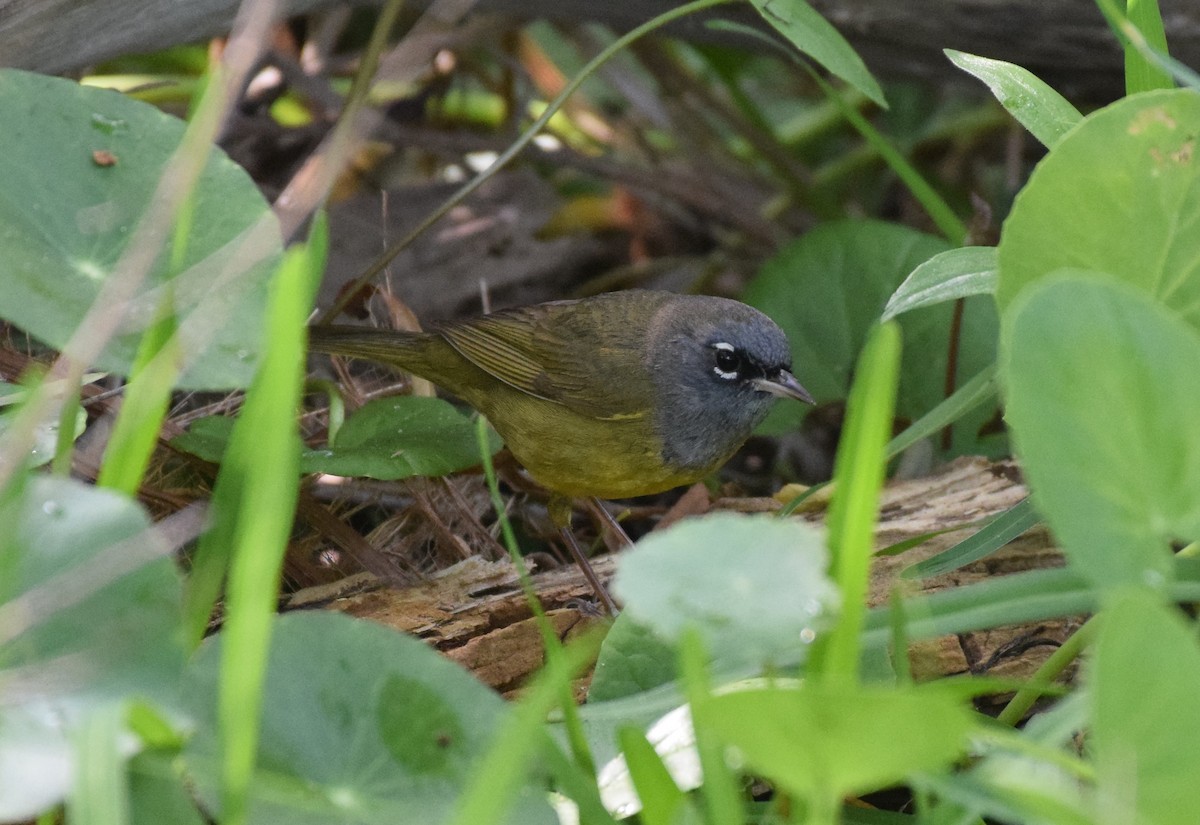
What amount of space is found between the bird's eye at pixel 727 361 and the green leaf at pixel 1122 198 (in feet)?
6.21

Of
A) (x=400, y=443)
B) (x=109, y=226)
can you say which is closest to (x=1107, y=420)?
(x=109, y=226)

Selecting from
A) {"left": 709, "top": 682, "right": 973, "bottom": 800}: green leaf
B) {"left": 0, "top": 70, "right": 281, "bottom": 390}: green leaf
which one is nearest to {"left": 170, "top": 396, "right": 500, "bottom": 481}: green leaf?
{"left": 0, "top": 70, "right": 281, "bottom": 390}: green leaf

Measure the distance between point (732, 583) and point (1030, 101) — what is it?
140 centimetres

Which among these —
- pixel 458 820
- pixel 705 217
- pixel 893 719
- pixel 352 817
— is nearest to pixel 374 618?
pixel 352 817

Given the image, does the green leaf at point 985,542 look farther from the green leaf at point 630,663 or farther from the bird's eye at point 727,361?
the bird's eye at point 727,361

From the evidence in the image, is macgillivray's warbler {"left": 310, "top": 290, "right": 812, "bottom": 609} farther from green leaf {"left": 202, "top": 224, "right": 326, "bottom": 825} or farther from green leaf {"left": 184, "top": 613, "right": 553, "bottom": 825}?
green leaf {"left": 202, "top": 224, "right": 326, "bottom": 825}

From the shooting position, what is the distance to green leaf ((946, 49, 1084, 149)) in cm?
242

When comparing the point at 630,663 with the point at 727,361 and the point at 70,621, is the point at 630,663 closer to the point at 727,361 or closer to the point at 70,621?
the point at 70,621

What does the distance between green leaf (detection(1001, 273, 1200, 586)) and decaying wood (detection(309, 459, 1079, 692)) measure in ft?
3.54

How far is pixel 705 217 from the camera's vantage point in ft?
18.1

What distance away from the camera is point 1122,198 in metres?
1.97

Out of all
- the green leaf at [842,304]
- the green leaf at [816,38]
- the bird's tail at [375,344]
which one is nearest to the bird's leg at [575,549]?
the bird's tail at [375,344]

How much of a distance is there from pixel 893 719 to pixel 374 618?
5.22ft

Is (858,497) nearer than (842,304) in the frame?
Yes
